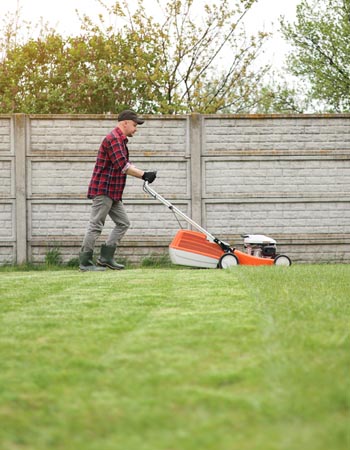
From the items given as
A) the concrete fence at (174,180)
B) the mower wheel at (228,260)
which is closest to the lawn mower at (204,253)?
the mower wheel at (228,260)

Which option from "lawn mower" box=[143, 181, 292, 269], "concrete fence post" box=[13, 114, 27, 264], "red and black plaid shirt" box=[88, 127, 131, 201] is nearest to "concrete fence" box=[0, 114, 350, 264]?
"concrete fence post" box=[13, 114, 27, 264]

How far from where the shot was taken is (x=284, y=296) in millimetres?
4773

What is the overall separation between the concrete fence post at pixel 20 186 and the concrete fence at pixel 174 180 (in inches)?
0.5

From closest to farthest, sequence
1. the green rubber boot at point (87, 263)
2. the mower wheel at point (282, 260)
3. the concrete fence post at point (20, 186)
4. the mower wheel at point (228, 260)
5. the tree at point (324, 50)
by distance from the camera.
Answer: the green rubber boot at point (87, 263) < the mower wheel at point (228, 260) < the mower wheel at point (282, 260) < the concrete fence post at point (20, 186) < the tree at point (324, 50)

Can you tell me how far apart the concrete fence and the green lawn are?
5.66m

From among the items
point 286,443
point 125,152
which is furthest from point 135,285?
point 286,443

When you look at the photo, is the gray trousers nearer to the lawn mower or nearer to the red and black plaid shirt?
the red and black plaid shirt

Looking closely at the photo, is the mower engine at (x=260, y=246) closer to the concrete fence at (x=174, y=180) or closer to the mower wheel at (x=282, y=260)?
the mower wheel at (x=282, y=260)

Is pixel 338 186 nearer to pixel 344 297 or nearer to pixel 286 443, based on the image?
pixel 344 297

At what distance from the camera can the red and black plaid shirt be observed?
8.70 m

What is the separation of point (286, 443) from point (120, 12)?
19069mm

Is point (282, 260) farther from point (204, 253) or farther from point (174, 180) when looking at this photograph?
point (174, 180)

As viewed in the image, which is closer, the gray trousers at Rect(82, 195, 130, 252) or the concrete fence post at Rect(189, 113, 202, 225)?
the gray trousers at Rect(82, 195, 130, 252)

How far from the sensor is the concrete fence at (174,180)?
413 inches
